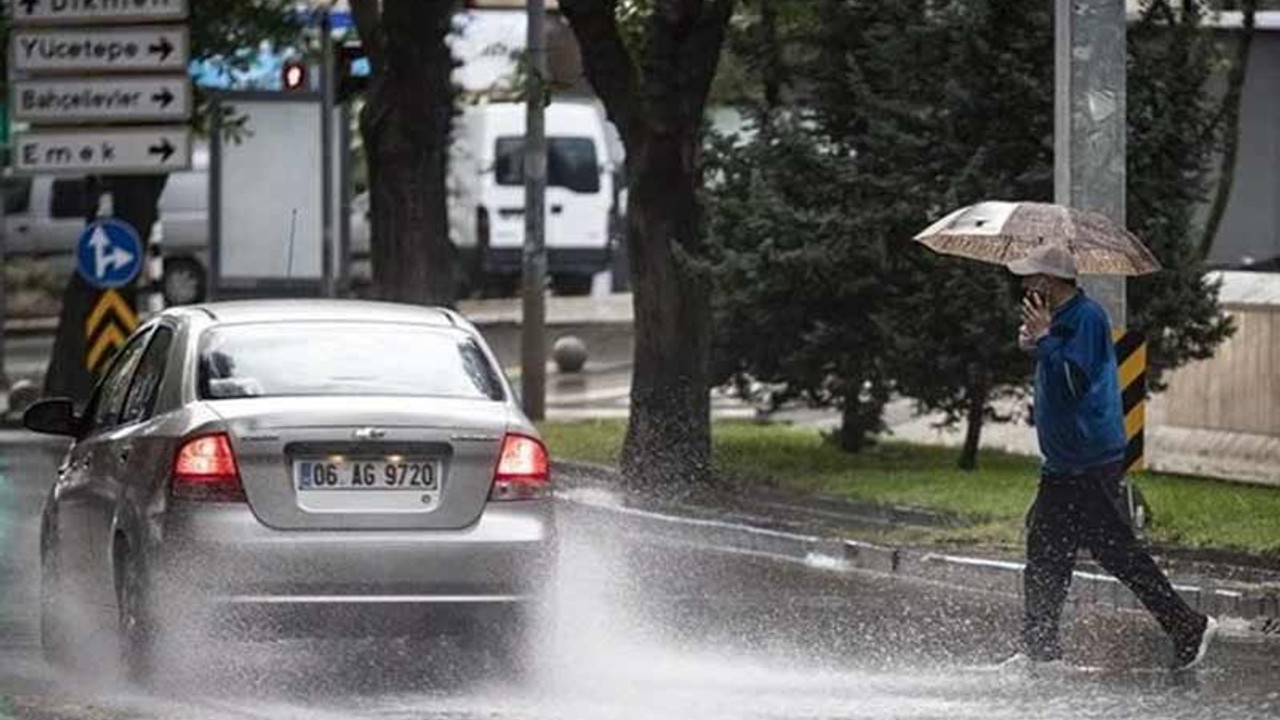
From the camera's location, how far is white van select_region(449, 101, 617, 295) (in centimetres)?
4866

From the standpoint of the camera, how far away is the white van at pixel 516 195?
48.7 m

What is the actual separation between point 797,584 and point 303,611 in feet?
18.1

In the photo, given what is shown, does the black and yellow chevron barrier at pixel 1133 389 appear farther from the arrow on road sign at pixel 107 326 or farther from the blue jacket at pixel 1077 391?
the arrow on road sign at pixel 107 326

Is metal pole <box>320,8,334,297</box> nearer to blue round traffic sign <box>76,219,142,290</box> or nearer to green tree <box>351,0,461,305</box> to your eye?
green tree <box>351,0,461,305</box>

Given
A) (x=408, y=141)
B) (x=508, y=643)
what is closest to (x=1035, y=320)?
(x=508, y=643)

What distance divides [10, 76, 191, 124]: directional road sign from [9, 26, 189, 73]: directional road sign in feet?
0.42

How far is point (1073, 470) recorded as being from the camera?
14.0 meters

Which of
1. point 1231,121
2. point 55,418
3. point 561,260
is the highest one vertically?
point 1231,121

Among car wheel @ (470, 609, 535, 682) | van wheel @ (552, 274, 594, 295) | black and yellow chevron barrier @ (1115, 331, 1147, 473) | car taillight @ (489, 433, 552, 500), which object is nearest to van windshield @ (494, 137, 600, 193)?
van wheel @ (552, 274, 594, 295)

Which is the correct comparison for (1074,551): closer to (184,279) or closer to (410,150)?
(410,150)

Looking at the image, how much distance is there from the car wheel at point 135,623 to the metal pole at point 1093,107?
21.6 feet

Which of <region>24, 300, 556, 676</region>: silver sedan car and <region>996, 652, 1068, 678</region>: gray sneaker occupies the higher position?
<region>24, 300, 556, 676</region>: silver sedan car

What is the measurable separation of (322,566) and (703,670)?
5.70ft

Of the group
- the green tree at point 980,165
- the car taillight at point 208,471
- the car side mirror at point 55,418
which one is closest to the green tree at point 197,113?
the green tree at point 980,165
